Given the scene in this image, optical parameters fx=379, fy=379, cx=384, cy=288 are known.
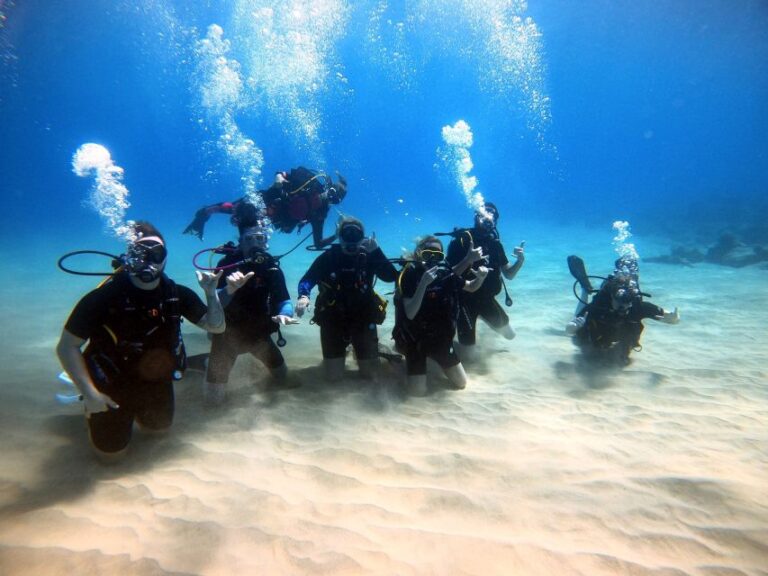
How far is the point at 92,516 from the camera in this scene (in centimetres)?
301

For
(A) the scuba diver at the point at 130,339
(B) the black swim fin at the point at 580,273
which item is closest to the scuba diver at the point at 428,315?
(A) the scuba diver at the point at 130,339

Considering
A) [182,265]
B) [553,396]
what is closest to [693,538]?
[553,396]

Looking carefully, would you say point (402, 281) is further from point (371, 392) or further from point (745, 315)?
point (745, 315)

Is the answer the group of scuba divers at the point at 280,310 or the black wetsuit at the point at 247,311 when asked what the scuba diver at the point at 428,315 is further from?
the black wetsuit at the point at 247,311

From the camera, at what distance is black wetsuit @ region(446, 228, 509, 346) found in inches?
269

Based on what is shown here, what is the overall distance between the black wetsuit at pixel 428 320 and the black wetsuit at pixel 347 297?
494mm

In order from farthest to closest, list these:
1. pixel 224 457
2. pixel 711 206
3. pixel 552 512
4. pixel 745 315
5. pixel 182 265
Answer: pixel 711 206 → pixel 182 265 → pixel 745 315 → pixel 224 457 → pixel 552 512

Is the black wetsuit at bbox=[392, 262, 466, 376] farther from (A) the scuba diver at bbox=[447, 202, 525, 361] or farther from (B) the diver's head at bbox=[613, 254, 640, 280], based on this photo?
(B) the diver's head at bbox=[613, 254, 640, 280]

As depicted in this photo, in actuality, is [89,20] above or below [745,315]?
above

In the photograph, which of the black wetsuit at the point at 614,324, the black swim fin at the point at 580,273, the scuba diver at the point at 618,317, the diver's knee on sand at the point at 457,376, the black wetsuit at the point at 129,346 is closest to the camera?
the black wetsuit at the point at 129,346

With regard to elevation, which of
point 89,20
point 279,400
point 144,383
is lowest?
point 279,400

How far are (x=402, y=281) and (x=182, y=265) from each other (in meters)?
22.8

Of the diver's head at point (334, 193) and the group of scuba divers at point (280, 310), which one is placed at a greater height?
the diver's head at point (334, 193)

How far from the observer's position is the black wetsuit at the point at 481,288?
6844 millimetres
